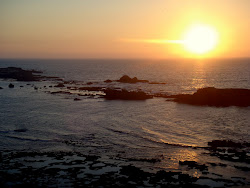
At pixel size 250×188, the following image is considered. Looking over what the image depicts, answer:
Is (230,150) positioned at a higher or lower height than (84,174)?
higher

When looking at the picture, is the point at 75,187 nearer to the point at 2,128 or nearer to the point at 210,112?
the point at 2,128

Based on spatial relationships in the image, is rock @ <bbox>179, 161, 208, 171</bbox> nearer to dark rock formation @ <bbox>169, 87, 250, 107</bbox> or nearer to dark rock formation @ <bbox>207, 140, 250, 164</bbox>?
dark rock formation @ <bbox>207, 140, 250, 164</bbox>

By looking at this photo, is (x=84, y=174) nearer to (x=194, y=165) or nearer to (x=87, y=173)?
(x=87, y=173)

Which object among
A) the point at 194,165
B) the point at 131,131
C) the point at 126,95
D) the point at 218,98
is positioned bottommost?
the point at 194,165

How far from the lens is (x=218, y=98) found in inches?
2576

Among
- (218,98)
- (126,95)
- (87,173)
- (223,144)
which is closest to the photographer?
(87,173)

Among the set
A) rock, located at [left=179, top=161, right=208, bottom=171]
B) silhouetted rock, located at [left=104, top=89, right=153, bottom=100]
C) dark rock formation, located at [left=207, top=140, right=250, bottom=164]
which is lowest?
rock, located at [left=179, top=161, right=208, bottom=171]

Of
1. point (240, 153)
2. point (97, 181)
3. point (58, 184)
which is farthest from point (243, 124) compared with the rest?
point (58, 184)

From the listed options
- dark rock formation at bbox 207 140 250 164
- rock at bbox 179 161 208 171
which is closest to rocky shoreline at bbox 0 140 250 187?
rock at bbox 179 161 208 171

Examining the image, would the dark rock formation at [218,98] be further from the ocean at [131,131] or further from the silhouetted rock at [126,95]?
the silhouetted rock at [126,95]

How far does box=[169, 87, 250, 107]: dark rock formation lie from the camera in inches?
2501

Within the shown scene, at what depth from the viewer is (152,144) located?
34375mm

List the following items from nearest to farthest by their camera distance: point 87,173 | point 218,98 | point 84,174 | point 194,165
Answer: point 84,174 → point 87,173 → point 194,165 → point 218,98

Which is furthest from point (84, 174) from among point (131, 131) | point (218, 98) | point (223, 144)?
point (218, 98)
